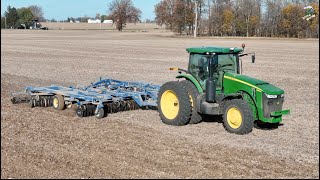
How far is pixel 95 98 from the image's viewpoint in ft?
37.2

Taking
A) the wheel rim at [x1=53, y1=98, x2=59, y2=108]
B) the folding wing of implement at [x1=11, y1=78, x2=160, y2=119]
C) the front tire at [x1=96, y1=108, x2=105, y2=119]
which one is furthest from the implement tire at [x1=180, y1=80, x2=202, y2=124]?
the wheel rim at [x1=53, y1=98, x2=59, y2=108]

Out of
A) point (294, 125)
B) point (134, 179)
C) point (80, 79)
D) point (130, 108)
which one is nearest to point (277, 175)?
point (134, 179)

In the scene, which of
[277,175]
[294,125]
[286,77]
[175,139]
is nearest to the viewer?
[277,175]

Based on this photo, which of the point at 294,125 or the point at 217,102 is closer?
the point at 217,102

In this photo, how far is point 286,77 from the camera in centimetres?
2183

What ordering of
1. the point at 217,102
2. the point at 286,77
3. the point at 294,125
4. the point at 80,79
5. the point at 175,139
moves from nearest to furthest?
the point at 175,139, the point at 217,102, the point at 294,125, the point at 80,79, the point at 286,77

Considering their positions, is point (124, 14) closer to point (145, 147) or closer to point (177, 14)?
point (177, 14)

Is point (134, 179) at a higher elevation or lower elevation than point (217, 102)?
lower

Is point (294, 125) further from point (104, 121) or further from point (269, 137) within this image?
point (104, 121)

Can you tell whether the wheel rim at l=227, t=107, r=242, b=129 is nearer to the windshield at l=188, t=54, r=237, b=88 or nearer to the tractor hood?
the tractor hood

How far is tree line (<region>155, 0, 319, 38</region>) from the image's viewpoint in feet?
235

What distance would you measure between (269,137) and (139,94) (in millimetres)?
3786

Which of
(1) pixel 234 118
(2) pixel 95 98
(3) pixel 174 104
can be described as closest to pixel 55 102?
(2) pixel 95 98

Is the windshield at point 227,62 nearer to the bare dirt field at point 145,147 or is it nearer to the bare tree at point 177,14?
the bare dirt field at point 145,147
